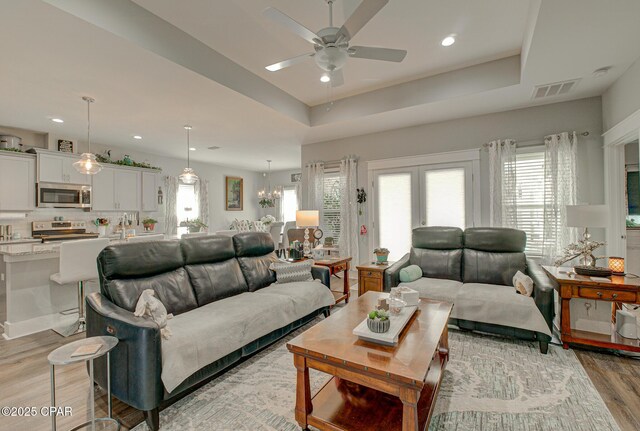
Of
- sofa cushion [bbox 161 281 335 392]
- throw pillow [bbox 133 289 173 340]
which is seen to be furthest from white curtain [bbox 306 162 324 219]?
throw pillow [bbox 133 289 173 340]

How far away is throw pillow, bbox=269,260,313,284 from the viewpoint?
11.4ft

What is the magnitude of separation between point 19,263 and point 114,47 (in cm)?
265

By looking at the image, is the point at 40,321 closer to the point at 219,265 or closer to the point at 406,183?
the point at 219,265

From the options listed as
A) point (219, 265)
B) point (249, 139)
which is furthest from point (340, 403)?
point (249, 139)

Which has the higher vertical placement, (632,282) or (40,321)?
(632,282)

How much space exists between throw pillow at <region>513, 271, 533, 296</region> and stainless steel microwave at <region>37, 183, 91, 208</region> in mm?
6989

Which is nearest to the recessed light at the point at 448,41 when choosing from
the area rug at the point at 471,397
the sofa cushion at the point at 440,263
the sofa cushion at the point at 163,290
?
the sofa cushion at the point at 440,263

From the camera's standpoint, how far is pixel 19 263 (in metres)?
3.25

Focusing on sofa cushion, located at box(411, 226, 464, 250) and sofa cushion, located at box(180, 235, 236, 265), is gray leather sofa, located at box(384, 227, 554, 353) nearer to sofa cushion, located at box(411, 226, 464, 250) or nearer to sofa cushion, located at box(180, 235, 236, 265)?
sofa cushion, located at box(411, 226, 464, 250)

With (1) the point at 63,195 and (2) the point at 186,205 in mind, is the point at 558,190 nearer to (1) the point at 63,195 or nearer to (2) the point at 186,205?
(2) the point at 186,205

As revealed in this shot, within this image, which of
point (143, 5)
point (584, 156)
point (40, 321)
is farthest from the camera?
point (584, 156)

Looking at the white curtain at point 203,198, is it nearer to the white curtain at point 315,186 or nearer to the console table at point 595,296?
the white curtain at point 315,186

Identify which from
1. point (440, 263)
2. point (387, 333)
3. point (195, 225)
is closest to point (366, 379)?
point (387, 333)

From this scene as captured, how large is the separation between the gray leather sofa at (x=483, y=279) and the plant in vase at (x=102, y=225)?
5.11 m
